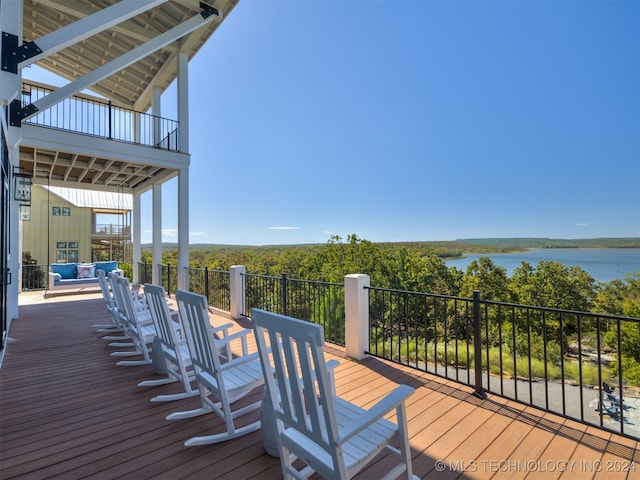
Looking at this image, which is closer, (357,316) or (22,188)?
(357,316)

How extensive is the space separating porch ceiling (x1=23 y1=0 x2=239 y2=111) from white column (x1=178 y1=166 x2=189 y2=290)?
3147 millimetres

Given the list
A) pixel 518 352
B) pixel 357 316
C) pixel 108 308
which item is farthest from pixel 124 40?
pixel 518 352

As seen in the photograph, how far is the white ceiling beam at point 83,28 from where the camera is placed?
12.0ft

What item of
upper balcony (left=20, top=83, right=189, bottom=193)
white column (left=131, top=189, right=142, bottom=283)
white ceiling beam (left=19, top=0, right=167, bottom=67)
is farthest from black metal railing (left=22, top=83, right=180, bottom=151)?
white column (left=131, top=189, right=142, bottom=283)

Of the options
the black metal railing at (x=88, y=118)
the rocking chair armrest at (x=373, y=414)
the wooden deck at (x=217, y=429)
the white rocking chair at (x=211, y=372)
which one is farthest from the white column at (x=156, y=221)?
the rocking chair armrest at (x=373, y=414)

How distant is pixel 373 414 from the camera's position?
127 cm

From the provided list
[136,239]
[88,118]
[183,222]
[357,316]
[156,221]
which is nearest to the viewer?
[357,316]

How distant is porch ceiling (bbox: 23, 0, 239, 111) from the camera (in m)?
7.01

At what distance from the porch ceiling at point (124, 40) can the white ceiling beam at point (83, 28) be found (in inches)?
89.6

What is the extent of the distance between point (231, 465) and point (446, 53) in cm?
2796

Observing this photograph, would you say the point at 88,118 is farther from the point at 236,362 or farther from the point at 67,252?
the point at 67,252

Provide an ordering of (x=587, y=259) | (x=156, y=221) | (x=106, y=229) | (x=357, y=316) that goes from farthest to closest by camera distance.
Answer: (x=587, y=259), (x=106, y=229), (x=156, y=221), (x=357, y=316)

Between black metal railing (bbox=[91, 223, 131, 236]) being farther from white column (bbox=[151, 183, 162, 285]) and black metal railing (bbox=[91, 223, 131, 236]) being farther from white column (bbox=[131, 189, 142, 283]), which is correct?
white column (bbox=[151, 183, 162, 285])

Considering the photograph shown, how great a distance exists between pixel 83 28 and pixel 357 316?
5440 millimetres
